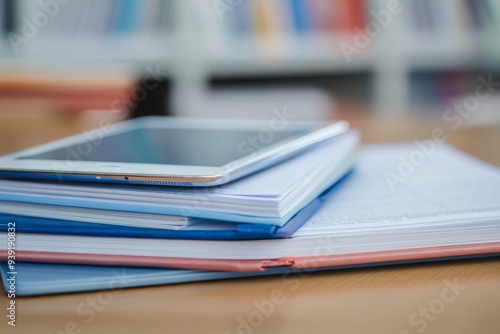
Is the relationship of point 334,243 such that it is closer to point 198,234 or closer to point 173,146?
point 198,234

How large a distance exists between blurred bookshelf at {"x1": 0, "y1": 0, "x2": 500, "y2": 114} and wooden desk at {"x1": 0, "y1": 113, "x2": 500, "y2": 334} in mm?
1648

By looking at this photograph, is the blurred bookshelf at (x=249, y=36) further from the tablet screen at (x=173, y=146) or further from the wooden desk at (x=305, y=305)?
the wooden desk at (x=305, y=305)

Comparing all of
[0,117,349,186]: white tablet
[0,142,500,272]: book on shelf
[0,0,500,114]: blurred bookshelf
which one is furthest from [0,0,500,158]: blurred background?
[0,142,500,272]: book on shelf

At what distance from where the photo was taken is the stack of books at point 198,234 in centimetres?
40

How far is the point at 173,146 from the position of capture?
1.79 feet

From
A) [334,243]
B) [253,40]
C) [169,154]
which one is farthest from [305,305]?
[253,40]

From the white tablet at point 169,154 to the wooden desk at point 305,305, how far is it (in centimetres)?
8

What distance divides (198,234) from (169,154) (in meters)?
0.12

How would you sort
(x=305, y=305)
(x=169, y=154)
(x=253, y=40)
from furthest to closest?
(x=253, y=40), (x=169, y=154), (x=305, y=305)

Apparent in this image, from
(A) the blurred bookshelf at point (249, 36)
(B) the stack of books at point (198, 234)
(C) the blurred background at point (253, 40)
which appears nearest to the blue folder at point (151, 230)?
(B) the stack of books at point (198, 234)

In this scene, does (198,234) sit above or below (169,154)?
below

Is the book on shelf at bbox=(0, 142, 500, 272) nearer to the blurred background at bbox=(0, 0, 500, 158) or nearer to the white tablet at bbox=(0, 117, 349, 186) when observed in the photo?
the white tablet at bbox=(0, 117, 349, 186)

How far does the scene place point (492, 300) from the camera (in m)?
0.38

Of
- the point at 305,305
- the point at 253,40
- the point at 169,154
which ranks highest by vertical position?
the point at 253,40
